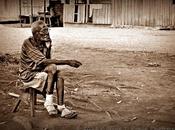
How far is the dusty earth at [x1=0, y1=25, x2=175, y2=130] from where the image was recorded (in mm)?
4594

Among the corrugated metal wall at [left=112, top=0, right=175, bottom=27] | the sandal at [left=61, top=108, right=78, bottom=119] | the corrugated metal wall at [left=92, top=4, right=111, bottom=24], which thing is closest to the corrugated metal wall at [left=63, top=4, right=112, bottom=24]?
the corrugated metal wall at [left=92, top=4, right=111, bottom=24]

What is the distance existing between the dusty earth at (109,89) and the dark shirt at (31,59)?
23.9 inches

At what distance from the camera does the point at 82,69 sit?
8719 millimetres

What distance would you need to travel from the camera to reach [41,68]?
4.84 meters

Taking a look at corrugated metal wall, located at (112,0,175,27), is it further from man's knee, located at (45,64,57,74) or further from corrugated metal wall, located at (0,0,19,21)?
man's knee, located at (45,64,57,74)

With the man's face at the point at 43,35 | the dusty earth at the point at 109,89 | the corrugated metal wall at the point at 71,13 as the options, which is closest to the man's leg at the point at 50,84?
the dusty earth at the point at 109,89

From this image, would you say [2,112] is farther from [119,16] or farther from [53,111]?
[119,16]

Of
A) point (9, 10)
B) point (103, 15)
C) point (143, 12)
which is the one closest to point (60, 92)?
point (143, 12)

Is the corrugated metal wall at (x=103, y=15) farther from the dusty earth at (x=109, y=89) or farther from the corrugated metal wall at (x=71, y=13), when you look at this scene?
the dusty earth at (x=109, y=89)

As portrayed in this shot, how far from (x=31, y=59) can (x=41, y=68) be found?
0.20 metres

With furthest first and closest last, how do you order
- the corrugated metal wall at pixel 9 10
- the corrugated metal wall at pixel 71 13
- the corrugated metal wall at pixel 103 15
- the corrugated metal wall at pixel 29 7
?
1. the corrugated metal wall at pixel 9 10
2. the corrugated metal wall at pixel 29 7
3. the corrugated metal wall at pixel 71 13
4. the corrugated metal wall at pixel 103 15

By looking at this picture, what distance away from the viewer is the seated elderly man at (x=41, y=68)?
185 inches

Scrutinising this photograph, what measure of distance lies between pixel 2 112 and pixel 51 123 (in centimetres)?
96

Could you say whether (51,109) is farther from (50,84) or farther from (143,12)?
(143,12)
